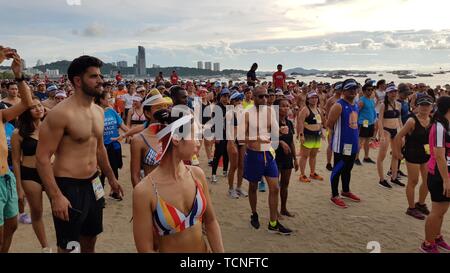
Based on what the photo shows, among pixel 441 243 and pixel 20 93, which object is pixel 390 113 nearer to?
pixel 441 243

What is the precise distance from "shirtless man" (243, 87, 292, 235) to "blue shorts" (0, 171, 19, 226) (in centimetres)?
316

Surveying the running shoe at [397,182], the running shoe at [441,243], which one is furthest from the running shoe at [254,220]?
the running shoe at [397,182]

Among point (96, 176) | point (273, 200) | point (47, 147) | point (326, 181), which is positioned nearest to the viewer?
point (47, 147)

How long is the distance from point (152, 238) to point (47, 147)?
1.57 m

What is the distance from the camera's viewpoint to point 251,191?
5.66 meters

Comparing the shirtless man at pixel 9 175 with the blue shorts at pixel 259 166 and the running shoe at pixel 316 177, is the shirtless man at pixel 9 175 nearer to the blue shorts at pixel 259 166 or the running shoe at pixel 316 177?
the blue shorts at pixel 259 166

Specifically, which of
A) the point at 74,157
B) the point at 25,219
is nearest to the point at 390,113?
the point at 74,157

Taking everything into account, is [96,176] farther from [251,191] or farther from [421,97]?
[421,97]

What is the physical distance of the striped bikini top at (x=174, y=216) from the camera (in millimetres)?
2215

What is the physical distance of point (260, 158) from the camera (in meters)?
5.43

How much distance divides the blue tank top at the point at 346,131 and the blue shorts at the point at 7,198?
5192 mm
